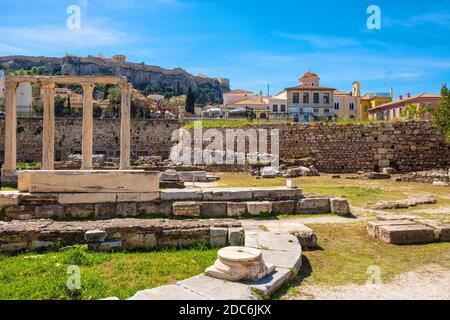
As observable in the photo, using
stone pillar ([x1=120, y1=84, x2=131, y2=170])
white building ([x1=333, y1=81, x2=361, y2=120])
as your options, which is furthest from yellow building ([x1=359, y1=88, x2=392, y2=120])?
stone pillar ([x1=120, y1=84, x2=131, y2=170])

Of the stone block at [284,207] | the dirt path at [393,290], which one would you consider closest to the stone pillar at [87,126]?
the stone block at [284,207]

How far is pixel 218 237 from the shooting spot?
7.75m

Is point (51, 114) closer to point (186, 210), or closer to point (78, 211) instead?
point (78, 211)

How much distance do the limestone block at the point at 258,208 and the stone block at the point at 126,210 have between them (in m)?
2.96

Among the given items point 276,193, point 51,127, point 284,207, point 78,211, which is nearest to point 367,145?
point 276,193

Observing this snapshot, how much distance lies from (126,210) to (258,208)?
341 centimetres

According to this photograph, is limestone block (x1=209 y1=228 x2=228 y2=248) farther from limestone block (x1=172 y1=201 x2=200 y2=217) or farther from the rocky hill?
the rocky hill

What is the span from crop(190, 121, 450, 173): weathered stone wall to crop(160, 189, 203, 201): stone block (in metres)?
16.1

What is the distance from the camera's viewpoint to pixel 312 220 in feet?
33.7

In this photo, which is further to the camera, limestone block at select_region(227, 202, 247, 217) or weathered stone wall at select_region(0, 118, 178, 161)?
weathered stone wall at select_region(0, 118, 178, 161)

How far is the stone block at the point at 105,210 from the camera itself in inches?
388

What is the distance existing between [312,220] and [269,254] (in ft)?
13.1

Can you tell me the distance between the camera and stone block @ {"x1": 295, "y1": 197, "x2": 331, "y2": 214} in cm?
1099

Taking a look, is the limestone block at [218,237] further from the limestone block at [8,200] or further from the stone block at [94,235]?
the limestone block at [8,200]
